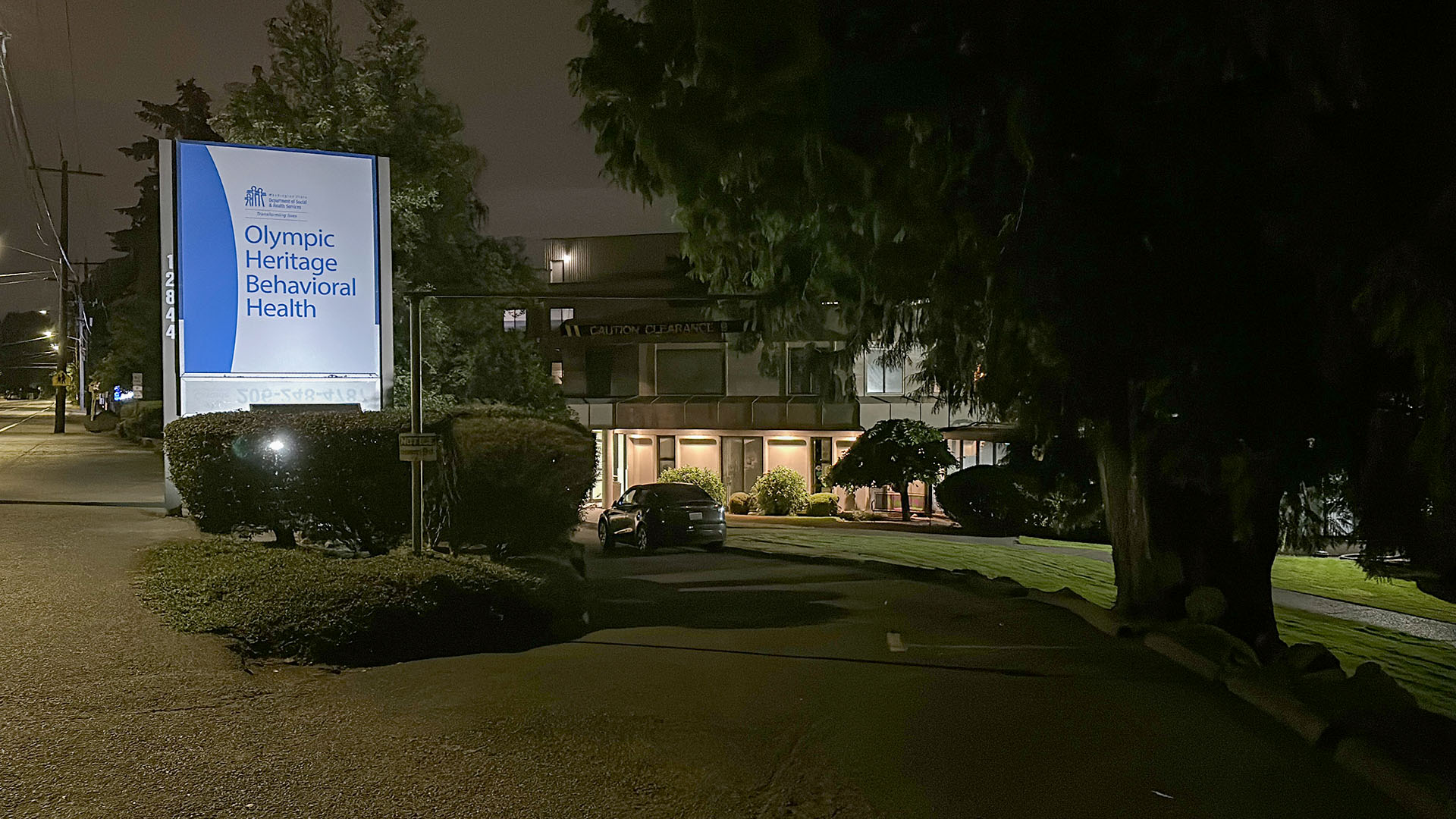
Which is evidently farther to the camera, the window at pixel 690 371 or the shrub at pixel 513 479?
the window at pixel 690 371

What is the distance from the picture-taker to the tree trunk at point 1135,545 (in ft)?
39.1

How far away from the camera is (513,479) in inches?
532

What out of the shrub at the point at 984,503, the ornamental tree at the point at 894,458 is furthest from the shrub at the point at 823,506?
the shrub at the point at 984,503

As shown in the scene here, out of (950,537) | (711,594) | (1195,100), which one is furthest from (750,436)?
(1195,100)

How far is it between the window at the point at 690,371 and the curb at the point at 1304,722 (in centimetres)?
2980

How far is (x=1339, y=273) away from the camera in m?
7.45

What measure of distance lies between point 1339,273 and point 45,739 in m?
8.47

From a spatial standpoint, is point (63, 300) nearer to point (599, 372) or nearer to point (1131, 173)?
point (599, 372)

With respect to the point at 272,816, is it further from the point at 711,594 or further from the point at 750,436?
the point at 750,436

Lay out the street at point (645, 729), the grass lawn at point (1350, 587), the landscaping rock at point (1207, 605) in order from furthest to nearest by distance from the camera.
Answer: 1. the grass lawn at point (1350, 587)
2. the landscaping rock at point (1207, 605)
3. the street at point (645, 729)

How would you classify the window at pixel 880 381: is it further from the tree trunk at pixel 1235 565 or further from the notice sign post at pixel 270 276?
the tree trunk at pixel 1235 565

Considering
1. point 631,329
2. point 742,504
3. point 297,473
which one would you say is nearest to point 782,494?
point 742,504

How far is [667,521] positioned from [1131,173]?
14.7 metres

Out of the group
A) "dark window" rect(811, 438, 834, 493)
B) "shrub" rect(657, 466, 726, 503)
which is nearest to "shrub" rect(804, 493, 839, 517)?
"dark window" rect(811, 438, 834, 493)
